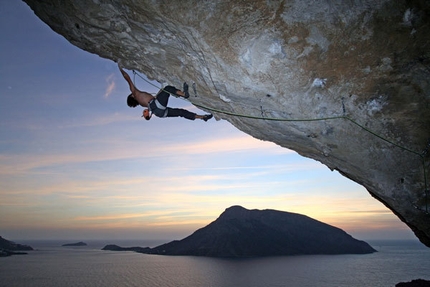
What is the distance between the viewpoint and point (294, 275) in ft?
333

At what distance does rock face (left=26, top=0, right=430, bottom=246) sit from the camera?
5.21 m

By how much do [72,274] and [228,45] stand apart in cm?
12509

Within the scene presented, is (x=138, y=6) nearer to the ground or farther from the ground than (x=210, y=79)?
farther from the ground

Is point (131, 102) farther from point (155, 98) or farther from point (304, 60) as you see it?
point (304, 60)

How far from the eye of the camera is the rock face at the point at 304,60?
5.21 metres

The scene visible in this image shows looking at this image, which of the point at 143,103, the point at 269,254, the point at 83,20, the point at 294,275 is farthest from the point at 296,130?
the point at 269,254

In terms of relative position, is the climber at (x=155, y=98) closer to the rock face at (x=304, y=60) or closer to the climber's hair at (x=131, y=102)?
the climber's hair at (x=131, y=102)

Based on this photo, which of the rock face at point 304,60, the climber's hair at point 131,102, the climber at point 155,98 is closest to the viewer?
the rock face at point 304,60

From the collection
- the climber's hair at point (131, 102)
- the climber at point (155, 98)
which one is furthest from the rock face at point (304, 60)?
the climber's hair at point (131, 102)

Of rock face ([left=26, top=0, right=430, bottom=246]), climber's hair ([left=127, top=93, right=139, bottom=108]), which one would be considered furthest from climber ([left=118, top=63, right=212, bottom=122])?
rock face ([left=26, top=0, right=430, bottom=246])

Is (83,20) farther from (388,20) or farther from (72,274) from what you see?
(72,274)

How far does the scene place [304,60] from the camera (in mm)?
5797

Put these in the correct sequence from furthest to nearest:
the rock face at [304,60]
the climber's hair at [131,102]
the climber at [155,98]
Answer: the climber's hair at [131,102] → the climber at [155,98] → the rock face at [304,60]

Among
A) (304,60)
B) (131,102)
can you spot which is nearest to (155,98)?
(131,102)
